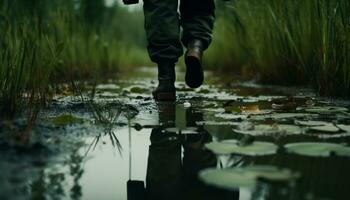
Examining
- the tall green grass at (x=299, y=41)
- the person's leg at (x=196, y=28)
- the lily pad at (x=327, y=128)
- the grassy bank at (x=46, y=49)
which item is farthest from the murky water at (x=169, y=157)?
the person's leg at (x=196, y=28)

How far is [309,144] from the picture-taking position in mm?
1278

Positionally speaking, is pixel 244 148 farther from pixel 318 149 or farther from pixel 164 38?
pixel 164 38

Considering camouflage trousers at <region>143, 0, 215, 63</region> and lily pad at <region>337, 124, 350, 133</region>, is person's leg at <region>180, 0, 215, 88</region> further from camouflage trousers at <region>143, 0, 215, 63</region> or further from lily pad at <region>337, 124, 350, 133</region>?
lily pad at <region>337, 124, 350, 133</region>

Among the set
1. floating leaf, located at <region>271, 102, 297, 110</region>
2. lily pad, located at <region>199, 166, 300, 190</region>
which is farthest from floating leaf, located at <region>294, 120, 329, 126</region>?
lily pad, located at <region>199, 166, 300, 190</region>

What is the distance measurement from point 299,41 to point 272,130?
1.50 m

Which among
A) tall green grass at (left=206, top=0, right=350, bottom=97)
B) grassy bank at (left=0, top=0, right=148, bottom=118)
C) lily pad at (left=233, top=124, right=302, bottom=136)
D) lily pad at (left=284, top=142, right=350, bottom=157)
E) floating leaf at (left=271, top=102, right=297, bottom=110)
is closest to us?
lily pad at (left=284, top=142, right=350, bottom=157)

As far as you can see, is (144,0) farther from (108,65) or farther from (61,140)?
(108,65)

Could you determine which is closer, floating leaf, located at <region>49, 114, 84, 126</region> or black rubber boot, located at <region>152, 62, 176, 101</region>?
floating leaf, located at <region>49, 114, 84, 126</region>

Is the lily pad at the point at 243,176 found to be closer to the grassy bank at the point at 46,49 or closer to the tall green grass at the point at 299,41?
the grassy bank at the point at 46,49

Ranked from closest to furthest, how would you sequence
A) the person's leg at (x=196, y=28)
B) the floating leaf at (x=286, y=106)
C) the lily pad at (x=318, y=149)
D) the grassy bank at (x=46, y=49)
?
the lily pad at (x=318, y=149), the grassy bank at (x=46, y=49), the floating leaf at (x=286, y=106), the person's leg at (x=196, y=28)

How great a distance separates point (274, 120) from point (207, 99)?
36.4 inches

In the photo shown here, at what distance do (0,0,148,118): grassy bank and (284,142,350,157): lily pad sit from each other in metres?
0.90

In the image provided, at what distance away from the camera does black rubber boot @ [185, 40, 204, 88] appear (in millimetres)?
2635

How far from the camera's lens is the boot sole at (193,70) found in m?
2.64
